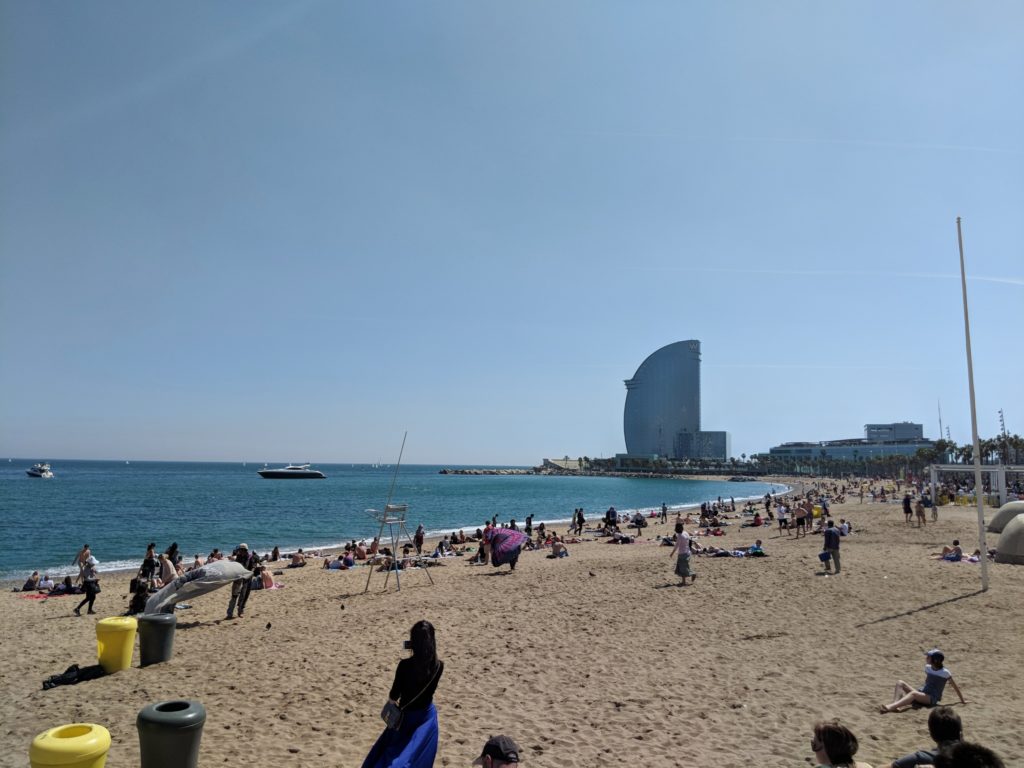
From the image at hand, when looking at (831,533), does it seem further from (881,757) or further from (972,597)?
(881,757)

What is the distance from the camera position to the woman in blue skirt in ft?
11.3

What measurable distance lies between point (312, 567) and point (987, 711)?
18.8 m

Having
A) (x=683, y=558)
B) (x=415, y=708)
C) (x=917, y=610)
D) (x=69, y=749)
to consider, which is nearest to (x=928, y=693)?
(x=917, y=610)

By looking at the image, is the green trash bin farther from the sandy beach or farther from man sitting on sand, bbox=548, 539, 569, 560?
man sitting on sand, bbox=548, 539, 569, 560

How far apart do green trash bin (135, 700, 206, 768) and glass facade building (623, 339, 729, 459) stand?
639ft

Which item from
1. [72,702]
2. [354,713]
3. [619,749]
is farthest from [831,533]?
[72,702]

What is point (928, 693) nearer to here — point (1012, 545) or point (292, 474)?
point (1012, 545)

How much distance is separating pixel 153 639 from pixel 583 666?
19.1ft

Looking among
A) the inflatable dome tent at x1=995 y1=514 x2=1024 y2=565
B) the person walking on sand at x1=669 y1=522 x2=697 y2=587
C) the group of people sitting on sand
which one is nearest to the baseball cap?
the person walking on sand at x1=669 y1=522 x2=697 y2=587

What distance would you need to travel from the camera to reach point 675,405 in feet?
644

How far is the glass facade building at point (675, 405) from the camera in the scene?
630ft

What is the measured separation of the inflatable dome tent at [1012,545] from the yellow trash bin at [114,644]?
18.6 meters

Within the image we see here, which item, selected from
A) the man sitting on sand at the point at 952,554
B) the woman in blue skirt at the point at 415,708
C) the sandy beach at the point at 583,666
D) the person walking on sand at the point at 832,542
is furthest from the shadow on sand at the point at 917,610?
the woman in blue skirt at the point at 415,708

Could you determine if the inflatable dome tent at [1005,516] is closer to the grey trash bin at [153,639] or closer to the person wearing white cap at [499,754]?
the person wearing white cap at [499,754]
